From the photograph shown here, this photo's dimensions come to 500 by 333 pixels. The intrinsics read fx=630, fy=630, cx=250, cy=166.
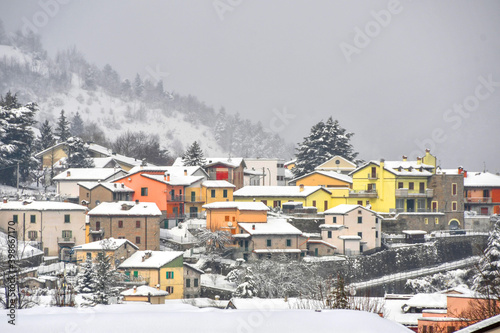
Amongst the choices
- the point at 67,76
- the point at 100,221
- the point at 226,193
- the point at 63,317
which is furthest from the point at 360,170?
the point at 67,76

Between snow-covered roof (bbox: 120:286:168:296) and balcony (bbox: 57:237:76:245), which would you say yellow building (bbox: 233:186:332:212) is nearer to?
balcony (bbox: 57:237:76:245)

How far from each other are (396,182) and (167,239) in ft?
58.5

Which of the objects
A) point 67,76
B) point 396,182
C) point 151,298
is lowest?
point 151,298

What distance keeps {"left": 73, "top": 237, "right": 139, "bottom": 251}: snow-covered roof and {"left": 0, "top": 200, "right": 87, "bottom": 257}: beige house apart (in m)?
2.80

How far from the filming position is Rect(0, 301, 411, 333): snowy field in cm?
860

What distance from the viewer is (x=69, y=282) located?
98.4 ft

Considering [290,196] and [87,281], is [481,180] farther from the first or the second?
[87,281]

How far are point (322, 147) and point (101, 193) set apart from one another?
Result: 971 inches

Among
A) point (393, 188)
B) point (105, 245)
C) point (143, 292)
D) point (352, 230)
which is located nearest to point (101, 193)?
point (105, 245)

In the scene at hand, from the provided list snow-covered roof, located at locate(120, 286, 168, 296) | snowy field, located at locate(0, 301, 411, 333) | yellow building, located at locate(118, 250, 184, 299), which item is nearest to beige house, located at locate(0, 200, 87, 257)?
yellow building, located at locate(118, 250, 184, 299)

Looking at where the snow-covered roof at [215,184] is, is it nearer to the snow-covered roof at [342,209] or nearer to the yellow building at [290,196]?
the yellow building at [290,196]

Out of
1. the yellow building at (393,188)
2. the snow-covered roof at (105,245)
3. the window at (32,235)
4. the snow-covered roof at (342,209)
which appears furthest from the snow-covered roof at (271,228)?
the window at (32,235)

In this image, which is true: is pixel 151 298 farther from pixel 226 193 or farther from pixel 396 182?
pixel 396 182

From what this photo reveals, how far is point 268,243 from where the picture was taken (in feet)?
133
